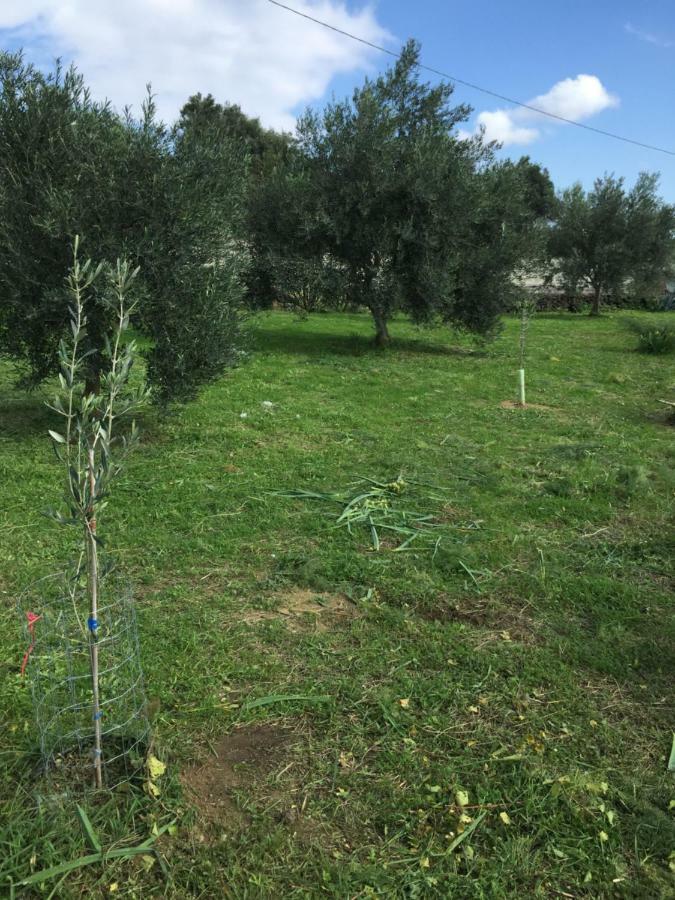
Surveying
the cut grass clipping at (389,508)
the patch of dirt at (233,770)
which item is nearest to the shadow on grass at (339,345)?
the cut grass clipping at (389,508)

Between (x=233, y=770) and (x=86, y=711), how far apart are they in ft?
2.67

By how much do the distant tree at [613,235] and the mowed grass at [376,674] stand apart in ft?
67.1

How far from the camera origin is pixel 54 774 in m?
2.72

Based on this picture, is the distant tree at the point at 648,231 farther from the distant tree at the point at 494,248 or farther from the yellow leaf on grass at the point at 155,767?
the yellow leaf on grass at the point at 155,767

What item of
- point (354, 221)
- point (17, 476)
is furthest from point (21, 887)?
point (354, 221)

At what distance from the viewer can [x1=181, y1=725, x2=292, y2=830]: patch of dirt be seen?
262 centimetres

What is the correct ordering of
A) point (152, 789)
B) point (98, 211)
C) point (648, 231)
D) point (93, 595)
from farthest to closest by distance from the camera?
point (648, 231), point (98, 211), point (152, 789), point (93, 595)

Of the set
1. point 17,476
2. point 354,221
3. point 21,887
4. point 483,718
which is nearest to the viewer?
point 21,887

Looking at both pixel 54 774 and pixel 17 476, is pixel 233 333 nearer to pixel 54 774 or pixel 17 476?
pixel 17 476

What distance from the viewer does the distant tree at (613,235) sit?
24922mm

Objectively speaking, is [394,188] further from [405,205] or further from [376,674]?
[376,674]

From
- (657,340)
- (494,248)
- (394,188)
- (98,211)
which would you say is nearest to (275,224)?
(394,188)

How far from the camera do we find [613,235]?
83.1ft

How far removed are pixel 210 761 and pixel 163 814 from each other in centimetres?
32
